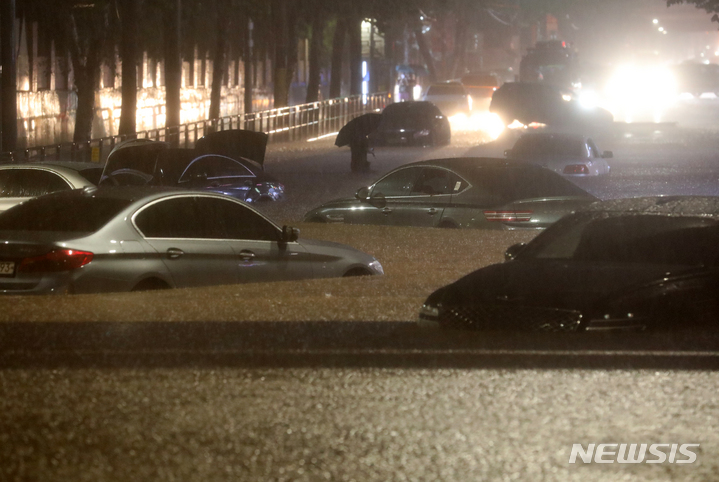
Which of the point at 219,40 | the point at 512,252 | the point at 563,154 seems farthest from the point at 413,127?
the point at 512,252

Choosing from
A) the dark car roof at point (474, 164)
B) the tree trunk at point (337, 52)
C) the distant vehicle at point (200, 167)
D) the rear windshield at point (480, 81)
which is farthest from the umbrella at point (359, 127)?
the rear windshield at point (480, 81)

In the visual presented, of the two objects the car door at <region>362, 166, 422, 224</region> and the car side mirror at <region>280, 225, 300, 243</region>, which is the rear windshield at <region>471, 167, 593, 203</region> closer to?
the car door at <region>362, 166, 422, 224</region>

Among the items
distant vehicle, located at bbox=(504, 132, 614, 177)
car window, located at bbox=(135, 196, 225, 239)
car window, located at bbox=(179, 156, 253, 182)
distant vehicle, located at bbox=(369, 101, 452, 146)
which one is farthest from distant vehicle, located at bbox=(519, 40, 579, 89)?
car window, located at bbox=(135, 196, 225, 239)

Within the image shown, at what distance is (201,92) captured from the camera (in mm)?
56500

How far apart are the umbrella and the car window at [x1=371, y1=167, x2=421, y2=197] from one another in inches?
509

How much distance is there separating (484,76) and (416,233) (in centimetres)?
5118

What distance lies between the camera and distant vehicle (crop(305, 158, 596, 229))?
49.8ft

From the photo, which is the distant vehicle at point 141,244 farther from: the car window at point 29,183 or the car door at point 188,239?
the car window at point 29,183

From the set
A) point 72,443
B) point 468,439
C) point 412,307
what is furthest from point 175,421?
point 412,307

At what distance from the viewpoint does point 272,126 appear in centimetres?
4181

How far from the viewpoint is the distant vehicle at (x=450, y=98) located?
52.4 meters

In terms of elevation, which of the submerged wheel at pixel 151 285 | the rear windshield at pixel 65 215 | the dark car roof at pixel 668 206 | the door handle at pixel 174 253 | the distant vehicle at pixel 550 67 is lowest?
the submerged wheel at pixel 151 285

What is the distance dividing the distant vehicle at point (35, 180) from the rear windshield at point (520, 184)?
5.08m

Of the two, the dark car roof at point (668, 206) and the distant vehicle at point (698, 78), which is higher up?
the distant vehicle at point (698, 78)
